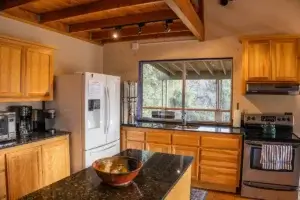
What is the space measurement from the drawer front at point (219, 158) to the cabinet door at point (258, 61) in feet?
3.93

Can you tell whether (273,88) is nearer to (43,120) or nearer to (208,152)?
(208,152)

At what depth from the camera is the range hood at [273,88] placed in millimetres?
3455

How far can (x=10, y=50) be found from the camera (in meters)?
2.86

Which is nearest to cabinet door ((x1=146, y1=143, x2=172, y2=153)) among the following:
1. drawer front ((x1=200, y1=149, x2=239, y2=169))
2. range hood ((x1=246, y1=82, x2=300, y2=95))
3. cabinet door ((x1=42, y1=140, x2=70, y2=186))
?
drawer front ((x1=200, y1=149, x2=239, y2=169))

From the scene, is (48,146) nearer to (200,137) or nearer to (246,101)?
(200,137)

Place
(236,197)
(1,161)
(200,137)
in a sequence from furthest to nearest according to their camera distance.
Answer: (200,137) < (236,197) < (1,161)

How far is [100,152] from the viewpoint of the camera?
12.2 ft

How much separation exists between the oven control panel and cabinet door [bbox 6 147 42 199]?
125 inches

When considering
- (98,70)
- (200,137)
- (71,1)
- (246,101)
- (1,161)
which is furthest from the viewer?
(98,70)

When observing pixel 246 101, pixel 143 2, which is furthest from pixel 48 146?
pixel 246 101

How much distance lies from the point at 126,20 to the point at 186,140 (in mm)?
2109

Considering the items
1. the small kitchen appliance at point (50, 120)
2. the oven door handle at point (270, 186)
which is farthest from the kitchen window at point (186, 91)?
the small kitchen appliance at point (50, 120)

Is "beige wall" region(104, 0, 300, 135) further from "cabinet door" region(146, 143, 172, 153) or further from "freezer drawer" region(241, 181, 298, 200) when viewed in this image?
"cabinet door" region(146, 143, 172, 153)

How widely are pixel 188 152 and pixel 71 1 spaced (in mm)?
2774
